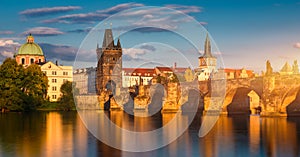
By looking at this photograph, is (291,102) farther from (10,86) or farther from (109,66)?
(109,66)

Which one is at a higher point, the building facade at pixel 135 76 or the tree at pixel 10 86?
the building facade at pixel 135 76

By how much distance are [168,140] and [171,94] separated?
35.7 m

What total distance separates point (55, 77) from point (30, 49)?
13.9 meters

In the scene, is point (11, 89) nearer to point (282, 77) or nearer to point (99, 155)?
point (282, 77)

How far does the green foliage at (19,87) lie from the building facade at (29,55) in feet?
101

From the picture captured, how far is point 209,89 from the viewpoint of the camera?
58562mm

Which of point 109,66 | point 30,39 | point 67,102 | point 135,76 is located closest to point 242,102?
point 67,102

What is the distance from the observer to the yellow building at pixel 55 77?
299 feet

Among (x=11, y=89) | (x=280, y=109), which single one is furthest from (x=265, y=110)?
(x=11, y=89)

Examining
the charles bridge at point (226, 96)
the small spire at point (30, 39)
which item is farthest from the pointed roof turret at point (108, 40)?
the charles bridge at point (226, 96)

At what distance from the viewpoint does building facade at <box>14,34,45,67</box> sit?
102m

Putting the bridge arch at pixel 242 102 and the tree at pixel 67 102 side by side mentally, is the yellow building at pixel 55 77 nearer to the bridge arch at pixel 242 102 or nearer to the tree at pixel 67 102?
the tree at pixel 67 102

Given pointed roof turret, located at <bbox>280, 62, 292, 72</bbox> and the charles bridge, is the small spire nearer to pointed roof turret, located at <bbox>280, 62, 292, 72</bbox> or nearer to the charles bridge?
the charles bridge

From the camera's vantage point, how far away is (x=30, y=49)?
103 m
